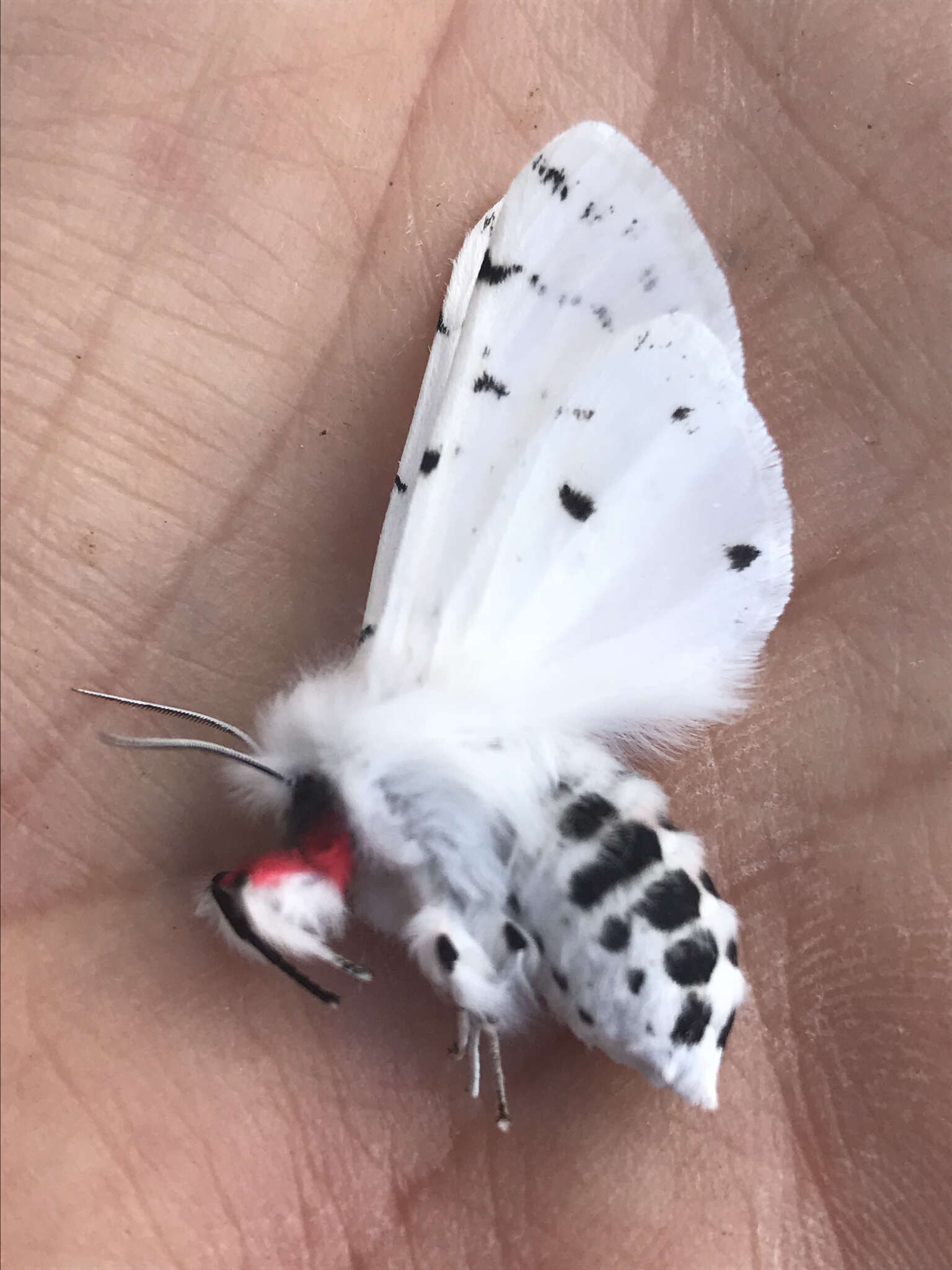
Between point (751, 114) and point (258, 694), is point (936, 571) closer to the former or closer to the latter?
point (751, 114)

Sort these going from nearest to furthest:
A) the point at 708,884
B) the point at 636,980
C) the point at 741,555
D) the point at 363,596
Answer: the point at 636,980, the point at 708,884, the point at 741,555, the point at 363,596

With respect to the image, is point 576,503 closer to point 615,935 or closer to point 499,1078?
point 615,935

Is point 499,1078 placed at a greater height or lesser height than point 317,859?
lesser

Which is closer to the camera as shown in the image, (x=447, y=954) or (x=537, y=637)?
(x=447, y=954)

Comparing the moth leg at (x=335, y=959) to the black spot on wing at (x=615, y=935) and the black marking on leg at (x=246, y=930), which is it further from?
the black spot on wing at (x=615, y=935)

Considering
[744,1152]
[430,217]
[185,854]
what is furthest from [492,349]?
[744,1152]

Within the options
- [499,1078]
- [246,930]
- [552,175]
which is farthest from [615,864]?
[552,175]
